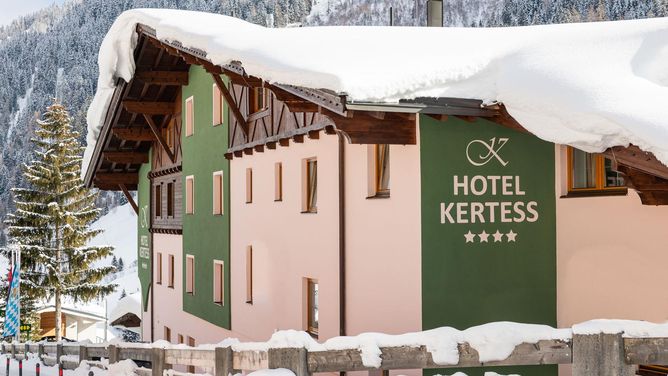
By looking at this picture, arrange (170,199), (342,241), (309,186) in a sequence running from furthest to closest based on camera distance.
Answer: (170,199) < (309,186) < (342,241)

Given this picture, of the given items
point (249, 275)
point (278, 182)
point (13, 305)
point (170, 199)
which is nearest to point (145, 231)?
point (170, 199)

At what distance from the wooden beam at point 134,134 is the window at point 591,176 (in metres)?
16.5

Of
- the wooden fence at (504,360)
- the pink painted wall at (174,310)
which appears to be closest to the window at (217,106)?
the pink painted wall at (174,310)

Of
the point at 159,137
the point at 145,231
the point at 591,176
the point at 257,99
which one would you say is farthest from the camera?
the point at 145,231

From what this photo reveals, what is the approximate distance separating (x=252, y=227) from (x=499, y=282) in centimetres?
805

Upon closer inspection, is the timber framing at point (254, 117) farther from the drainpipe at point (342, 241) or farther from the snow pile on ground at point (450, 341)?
the snow pile on ground at point (450, 341)

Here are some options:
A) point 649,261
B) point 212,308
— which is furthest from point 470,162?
point 212,308

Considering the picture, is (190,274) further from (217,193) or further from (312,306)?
(312,306)

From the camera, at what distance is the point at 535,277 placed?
35.5 ft

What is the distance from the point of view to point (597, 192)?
10.4 m

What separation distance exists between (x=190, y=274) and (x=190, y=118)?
4408 millimetres

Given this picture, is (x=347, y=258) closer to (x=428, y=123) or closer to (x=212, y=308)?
(x=428, y=123)

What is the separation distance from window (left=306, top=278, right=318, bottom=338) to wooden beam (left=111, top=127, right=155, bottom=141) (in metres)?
11.8

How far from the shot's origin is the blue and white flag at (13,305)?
31.0 meters
